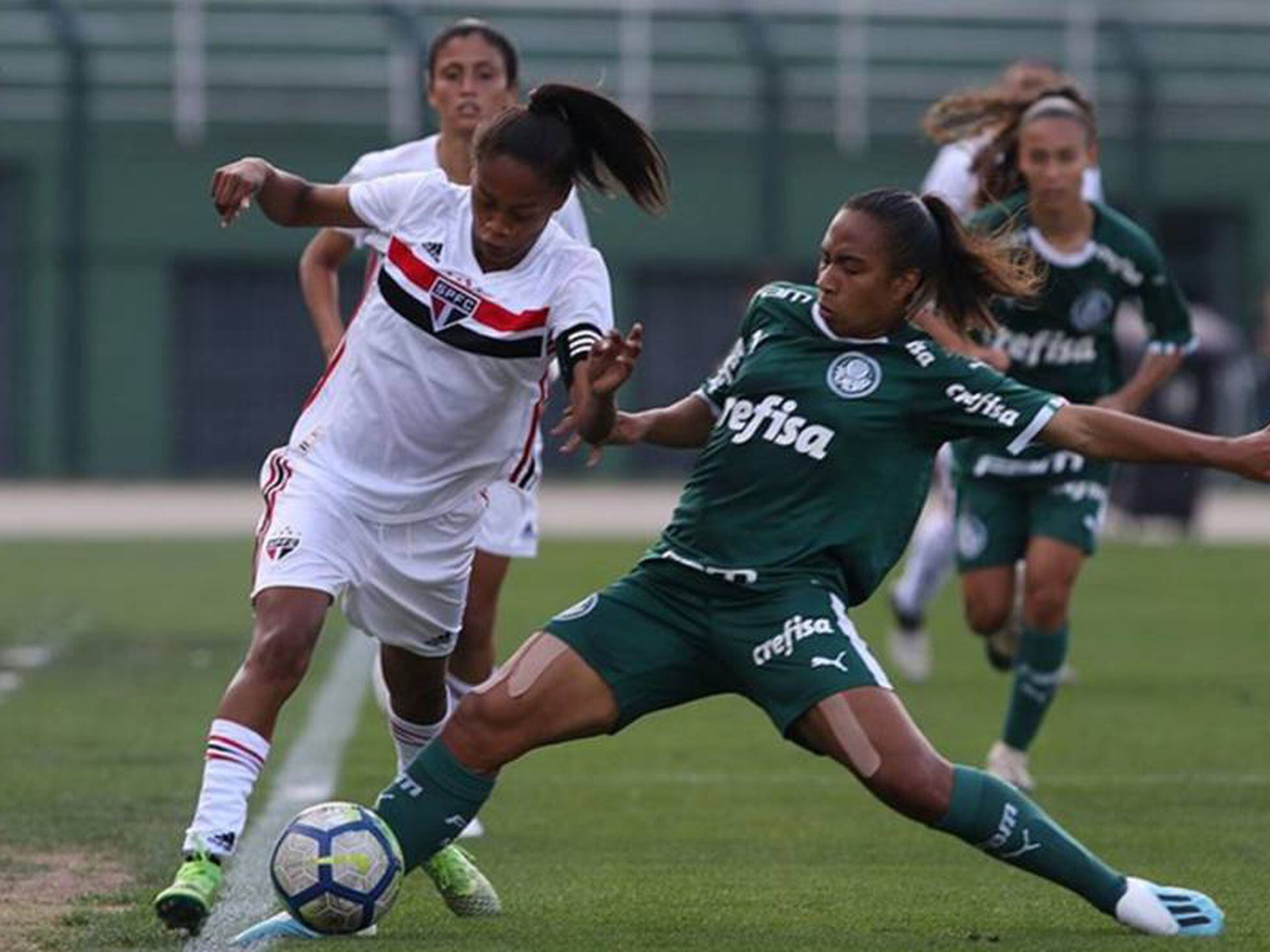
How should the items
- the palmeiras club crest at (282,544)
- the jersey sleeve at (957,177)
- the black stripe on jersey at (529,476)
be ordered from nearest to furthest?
the palmeiras club crest at (282,544), the black stripe on jersey at (529,476), the jersey sleeve at (957,177)

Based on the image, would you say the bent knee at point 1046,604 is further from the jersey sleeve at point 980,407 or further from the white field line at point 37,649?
the white field line at point 37,649

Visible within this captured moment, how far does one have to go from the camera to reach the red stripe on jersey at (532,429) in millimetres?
7062

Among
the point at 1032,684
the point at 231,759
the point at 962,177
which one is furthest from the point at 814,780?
the point at 231,759

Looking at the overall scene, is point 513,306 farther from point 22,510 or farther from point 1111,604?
point 22,510

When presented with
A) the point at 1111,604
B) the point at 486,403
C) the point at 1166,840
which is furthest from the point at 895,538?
the point at 1111,604

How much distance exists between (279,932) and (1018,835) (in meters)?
1.63

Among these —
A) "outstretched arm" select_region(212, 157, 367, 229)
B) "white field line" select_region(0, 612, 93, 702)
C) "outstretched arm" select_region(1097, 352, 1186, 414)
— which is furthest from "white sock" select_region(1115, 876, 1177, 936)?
"white field line" select_region(0, 612, 93, 702)

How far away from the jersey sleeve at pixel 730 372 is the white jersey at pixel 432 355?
32cm

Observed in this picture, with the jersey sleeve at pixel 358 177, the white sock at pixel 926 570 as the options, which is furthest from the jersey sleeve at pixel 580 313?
the white sock at pixel 926 570

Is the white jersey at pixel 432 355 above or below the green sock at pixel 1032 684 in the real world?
above

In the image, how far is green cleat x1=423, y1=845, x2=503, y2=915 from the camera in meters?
7.05

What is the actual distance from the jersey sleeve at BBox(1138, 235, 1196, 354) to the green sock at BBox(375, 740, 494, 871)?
13.2 ft

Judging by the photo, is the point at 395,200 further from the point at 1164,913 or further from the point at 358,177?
the point at 1164,913

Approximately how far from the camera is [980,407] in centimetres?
653
